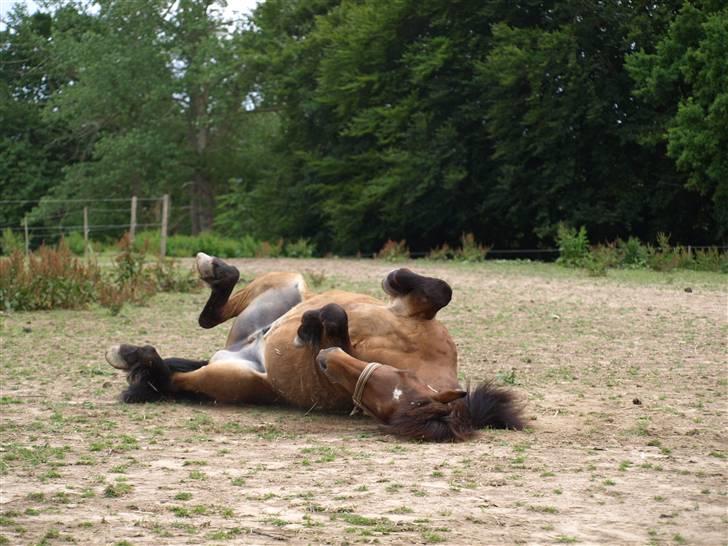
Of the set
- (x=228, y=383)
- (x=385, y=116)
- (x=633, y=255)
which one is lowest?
(x=228, y=383)

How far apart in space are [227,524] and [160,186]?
49.2 m

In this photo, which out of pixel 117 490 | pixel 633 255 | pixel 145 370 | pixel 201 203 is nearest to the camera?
pixel 117 490

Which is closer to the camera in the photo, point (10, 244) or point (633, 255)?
point (10, 244)

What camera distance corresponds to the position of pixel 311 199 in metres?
43.6

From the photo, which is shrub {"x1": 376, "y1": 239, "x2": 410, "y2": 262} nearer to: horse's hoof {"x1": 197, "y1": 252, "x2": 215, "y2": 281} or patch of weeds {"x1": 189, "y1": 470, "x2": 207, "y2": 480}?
horse's hoof {"x1": 197, "y1": 252, "x2": 215, "y2": 281}

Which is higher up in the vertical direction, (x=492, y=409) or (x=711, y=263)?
(x=711, y=263)

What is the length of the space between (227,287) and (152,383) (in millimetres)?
848

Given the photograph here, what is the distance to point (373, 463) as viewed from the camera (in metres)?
5.18

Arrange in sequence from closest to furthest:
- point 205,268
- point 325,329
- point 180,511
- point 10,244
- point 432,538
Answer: point 432,538 → point 180,511 → point 325,329 → point 205,268 → point 10,244

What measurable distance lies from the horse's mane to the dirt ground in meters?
0.09

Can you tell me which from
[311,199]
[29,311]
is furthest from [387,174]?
[29,311]

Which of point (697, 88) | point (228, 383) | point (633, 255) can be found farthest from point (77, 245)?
point (228, 383)

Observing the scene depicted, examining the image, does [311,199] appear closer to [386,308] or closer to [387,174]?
[387,174]

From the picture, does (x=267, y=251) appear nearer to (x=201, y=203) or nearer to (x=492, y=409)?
(x=201, y=203)
